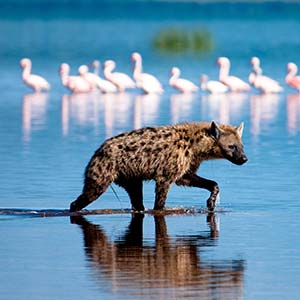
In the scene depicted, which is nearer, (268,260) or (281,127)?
(268,260)

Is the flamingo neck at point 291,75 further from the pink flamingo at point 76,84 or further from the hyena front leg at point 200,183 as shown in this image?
the hyena front leg at point 200,183

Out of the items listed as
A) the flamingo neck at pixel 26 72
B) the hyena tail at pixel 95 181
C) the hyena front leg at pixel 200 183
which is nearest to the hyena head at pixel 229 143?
the hyena front leg at pixel 200 183

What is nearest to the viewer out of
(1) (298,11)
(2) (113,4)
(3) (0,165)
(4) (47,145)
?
(3) (0,165)

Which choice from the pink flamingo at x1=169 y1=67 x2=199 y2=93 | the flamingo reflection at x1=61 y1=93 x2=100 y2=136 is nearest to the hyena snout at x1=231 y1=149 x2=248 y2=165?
the flamingo reflection at x1=61 y1=93 x2=100 y2=136

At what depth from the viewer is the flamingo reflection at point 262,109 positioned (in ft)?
80.8

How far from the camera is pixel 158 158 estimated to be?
14.6 m

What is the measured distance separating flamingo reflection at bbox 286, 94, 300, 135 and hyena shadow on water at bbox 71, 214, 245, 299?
988cm

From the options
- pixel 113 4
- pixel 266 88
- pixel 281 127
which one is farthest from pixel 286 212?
pixel 113 4

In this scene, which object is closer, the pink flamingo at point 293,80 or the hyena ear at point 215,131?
the hyena ear at point 215,131

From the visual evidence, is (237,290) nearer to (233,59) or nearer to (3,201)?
(3,201)

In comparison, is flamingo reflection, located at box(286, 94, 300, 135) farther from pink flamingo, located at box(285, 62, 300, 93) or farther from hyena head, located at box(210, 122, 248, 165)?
hyena head, located at box(210, 122, 248, 165)

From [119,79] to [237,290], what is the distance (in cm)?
2443

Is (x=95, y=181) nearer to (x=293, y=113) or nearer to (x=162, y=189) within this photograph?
(x=162, y=189)

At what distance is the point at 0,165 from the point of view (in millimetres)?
18172
